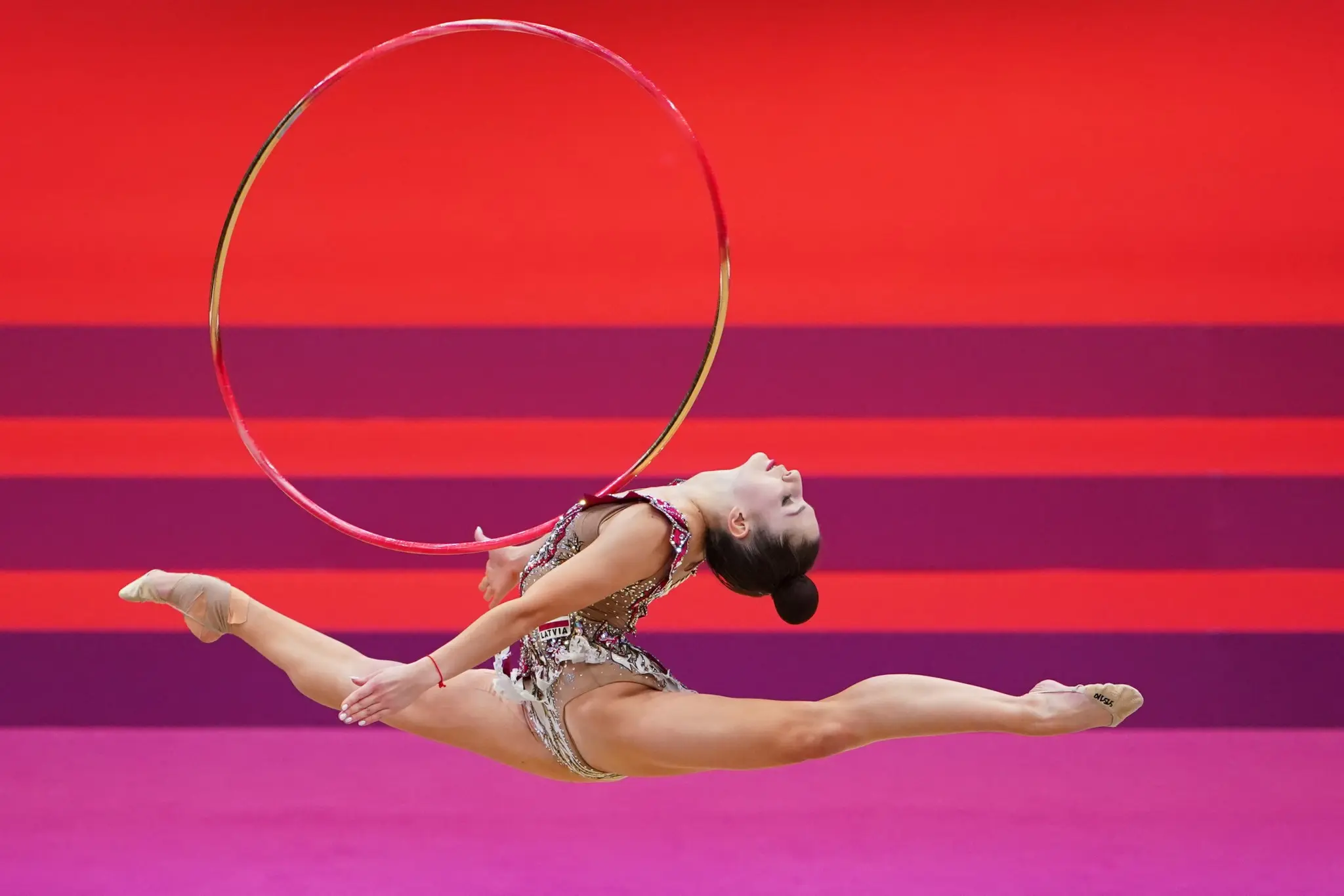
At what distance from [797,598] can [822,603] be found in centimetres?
235

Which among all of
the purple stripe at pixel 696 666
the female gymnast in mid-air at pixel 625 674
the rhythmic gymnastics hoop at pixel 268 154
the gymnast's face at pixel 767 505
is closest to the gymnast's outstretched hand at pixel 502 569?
the rhythmic gymnastics hoop at pixel 268 154

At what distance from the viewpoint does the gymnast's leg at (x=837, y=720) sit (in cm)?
288

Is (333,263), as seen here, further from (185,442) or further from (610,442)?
(610,442)

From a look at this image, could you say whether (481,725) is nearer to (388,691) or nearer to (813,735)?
(388,691)

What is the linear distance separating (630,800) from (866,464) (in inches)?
56.3

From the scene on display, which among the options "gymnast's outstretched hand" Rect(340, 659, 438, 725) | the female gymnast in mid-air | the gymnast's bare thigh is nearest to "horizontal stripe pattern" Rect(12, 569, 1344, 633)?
the female gymnast in mid-air

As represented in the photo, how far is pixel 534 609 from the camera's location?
110 inches

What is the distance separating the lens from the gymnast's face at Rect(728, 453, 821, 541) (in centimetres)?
305

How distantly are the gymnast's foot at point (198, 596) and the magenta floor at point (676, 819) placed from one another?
972mm

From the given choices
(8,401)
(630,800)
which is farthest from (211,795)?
(8,401)

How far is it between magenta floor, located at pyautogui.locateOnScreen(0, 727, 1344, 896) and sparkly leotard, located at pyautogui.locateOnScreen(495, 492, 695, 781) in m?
0.99

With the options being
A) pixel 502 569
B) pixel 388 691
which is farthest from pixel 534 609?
pixel 502 569

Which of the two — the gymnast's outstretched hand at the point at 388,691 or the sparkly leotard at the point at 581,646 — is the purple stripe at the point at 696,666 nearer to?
the sparkly leotard at the point at 581,646

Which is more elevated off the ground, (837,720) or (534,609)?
(534,609)
